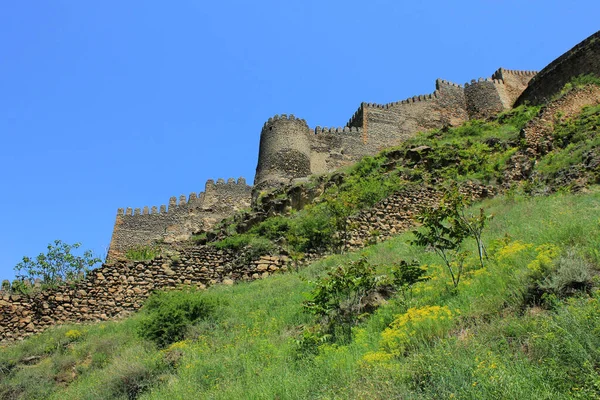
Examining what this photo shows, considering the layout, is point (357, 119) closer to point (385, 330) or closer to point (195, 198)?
point (195, 198)

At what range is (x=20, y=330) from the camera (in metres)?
12.2

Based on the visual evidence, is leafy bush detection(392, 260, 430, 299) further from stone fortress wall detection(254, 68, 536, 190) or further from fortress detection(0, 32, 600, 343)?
stone fortress wall detection(254, 68, 536, 190)

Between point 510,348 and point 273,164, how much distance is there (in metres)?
21.1

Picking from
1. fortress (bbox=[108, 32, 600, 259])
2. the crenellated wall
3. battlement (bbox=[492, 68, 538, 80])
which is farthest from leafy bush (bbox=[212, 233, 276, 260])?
battlement (bbox=[492, 68, 538, 80])

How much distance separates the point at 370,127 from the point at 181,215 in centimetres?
1208

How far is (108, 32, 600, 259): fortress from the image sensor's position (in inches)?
975

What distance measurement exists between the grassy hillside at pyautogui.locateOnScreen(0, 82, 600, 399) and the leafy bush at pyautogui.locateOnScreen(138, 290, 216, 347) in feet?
0.09

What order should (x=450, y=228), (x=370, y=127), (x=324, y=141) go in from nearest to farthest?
(x=450, y=228) < (x=324, y=141) < (x=370, y=127)

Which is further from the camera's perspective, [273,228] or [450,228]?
[273,228]

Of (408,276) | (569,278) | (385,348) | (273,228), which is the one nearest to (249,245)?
(273,228)

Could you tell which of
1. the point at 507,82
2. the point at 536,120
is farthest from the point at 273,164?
the point at 507,82

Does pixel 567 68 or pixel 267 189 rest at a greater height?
pixel 567 68

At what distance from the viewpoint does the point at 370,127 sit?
28.3 meters

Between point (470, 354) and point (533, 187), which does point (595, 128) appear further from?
point (470, 354)
